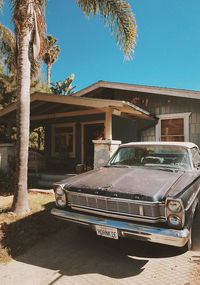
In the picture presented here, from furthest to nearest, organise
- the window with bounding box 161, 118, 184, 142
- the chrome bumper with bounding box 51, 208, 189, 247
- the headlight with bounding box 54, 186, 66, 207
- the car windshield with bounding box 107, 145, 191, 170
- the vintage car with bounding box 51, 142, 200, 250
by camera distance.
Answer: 1. the window with bounding box 161, 118, 184, 142
2. the car windshield with bounding box 107, 145, 191, 170
3. the headlight with bounding box 54, 186, 66, 207
4. the vintage car with bounding box 51, 142, 200, 250
5. the chrome bumper with bounding box 51, 208, 189, 247

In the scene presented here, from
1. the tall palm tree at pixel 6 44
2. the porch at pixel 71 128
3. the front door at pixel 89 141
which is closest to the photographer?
the porch at pixel 71 128

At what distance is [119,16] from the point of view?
5953 mm

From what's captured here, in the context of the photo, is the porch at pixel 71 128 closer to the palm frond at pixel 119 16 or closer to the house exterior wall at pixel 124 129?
the house exterior wall at pixel 124 129

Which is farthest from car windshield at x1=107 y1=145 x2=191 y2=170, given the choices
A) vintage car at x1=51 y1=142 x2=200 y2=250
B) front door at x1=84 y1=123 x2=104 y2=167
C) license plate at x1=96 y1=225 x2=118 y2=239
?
front door at x1=84 y1=123 x2=104 y2=167

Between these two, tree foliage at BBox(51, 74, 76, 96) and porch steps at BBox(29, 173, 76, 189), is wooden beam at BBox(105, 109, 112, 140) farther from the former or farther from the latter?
tree foliage at BBox(51, 74, 76, 96)

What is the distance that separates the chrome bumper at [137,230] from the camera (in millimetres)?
2242

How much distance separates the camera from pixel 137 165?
3.80 metres

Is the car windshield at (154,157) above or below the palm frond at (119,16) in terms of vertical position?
below

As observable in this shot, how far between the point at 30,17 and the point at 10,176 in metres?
5.56

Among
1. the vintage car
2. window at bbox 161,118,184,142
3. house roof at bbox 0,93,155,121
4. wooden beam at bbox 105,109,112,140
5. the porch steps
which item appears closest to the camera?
the vintage car

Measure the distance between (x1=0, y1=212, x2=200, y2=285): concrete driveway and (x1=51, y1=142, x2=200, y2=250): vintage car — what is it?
37cm

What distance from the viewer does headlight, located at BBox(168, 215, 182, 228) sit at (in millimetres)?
2314

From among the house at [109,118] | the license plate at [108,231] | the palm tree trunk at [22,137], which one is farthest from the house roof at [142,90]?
the license plate at [108,231]

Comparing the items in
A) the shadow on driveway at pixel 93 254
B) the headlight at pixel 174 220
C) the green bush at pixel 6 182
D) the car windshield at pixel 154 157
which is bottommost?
the shadow on driveway at pixel 93 254
